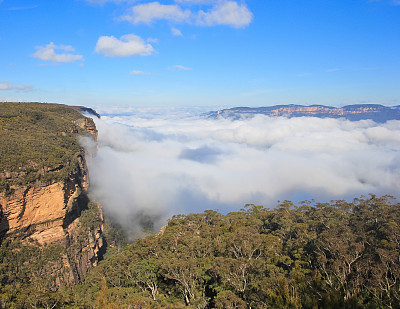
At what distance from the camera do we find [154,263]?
32250 mm

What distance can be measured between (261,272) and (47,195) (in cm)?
5110

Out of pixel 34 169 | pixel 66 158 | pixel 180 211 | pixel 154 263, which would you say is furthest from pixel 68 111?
pixel 154 263

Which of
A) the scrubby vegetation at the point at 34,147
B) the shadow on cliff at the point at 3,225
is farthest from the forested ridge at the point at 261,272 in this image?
the scrubby vegetation at the point at 34,147

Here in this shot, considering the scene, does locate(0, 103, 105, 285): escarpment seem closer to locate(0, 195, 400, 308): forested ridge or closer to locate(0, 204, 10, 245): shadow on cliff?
locate(0, 204, 10, 245): shadow on cliff

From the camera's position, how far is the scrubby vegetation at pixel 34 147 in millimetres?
50975

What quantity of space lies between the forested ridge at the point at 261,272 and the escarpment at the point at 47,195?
2449 centimetres

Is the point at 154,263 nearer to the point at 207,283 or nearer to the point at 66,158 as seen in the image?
the point at 207,283

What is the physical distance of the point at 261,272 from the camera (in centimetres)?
2477

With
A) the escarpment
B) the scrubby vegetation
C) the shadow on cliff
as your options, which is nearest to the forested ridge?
the shadow on cliff

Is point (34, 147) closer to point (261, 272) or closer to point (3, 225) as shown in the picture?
point (3, 225)

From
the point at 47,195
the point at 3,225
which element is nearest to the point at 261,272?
the point at 3,225

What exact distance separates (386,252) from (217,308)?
17.0 m

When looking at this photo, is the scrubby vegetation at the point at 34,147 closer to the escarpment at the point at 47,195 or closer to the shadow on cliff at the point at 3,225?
the escarpment at the point at 47,195

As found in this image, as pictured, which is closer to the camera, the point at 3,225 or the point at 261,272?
the point at 261,272
